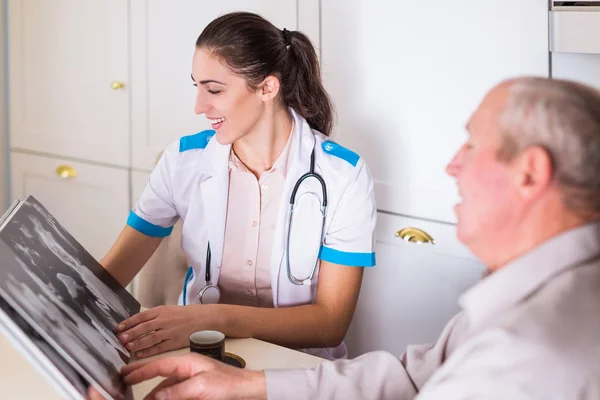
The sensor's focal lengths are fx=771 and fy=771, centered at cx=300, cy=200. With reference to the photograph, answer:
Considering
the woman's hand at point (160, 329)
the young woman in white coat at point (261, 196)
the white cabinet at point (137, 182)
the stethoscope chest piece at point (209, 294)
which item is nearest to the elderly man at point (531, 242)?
the woman's hand at point (160, 329)

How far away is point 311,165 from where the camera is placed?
65.6 inches

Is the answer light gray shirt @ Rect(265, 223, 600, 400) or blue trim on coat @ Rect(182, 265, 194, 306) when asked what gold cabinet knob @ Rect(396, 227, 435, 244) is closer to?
blue trim on coat @ Rect(182, 265, 194, 306)

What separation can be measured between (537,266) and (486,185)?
0.11 metres

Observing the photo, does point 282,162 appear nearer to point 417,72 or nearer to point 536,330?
point 417,72

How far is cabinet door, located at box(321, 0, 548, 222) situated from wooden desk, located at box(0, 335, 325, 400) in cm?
77

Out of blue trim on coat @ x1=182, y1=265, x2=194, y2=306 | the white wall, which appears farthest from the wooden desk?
the white wall

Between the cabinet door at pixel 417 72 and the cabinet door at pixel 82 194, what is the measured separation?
35.4 inches

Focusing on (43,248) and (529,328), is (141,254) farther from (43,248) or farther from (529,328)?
(529,328)

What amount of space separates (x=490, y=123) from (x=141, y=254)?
1074mm

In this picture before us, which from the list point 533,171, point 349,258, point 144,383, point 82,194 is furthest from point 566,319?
point 82,194

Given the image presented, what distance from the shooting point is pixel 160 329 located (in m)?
1.32

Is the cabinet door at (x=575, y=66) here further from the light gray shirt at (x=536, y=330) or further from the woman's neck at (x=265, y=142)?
the light gray shirt at (x=536, y=330)

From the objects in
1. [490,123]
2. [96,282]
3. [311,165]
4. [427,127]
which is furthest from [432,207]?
[490,123]

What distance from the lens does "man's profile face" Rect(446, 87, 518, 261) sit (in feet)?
2.74
